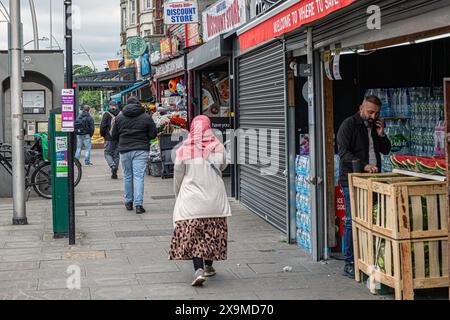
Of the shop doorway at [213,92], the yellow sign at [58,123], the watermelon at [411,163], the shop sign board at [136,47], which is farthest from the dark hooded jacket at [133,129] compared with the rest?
the shop sign board at [136,47]

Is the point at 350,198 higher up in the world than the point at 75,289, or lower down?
higher up

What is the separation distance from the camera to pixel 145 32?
57.8 meters

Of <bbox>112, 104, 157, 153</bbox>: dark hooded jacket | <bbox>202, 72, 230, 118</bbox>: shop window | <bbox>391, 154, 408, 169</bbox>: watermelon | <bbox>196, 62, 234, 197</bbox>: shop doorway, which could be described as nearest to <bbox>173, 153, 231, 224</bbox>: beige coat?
<bbox>391, 154, 408, 169</bbox>: watermelon

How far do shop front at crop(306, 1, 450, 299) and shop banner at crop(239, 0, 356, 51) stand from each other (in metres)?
0.43

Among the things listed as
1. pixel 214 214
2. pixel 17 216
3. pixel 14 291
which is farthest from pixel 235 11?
pixel 14 291

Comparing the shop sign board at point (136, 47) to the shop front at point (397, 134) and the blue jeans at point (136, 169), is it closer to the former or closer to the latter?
the blue jeans at point (136, 169)

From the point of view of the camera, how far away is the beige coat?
23.9 feet

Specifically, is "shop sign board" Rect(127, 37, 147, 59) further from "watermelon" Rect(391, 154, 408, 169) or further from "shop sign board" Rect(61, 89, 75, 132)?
"watermelon" Rect(391, 154, 408, 169)

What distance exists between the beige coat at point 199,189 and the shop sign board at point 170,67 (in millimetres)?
12397

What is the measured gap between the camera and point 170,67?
71.3 feet

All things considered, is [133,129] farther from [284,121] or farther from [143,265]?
[143,265]
